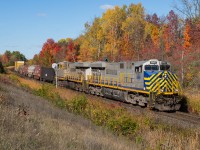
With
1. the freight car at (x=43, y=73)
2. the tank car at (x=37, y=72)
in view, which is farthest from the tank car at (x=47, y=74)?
A: the tank car at (x=37, y=72)

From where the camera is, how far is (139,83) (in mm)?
20188

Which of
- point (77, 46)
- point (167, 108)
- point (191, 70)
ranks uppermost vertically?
point (77, 46)

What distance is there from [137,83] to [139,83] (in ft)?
0.94

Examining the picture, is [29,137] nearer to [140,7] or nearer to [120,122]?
[120,122]

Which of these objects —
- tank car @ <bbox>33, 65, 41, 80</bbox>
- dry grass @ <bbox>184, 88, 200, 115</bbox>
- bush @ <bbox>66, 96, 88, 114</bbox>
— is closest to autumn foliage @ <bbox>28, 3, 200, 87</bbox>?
tank car @ <bbox>33, 65, 41, 80</bbox>

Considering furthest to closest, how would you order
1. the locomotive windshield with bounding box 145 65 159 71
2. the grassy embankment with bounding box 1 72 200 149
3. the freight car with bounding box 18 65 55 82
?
the freight car with bounding box 18 65 55 82
the locomotive windshield with bounding box 145 65 159 71
the grassy embankment with bounding box 1 72 200 149

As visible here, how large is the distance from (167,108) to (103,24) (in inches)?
1802

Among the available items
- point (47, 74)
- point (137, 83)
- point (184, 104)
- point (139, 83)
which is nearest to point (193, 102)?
point (184, 104)

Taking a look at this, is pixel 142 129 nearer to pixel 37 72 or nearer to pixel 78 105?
pixel 78 105

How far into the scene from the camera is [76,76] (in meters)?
34.2

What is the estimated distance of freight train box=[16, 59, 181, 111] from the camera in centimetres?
1886

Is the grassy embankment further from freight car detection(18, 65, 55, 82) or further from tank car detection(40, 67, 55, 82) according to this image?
freight car detection(18, 65, 55, 82)

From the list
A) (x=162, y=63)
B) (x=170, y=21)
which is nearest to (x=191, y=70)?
(x=162, y=63)

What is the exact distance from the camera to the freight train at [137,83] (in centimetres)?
1886
